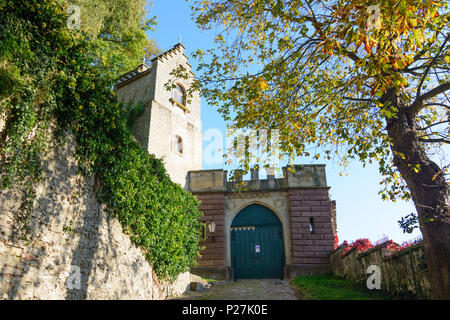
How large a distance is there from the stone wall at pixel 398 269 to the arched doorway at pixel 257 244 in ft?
16.9

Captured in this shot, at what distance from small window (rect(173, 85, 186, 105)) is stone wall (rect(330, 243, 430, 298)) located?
11680 millimetres

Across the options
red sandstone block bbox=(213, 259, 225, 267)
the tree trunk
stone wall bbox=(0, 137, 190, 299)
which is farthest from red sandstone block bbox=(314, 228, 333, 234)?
the tree trunk

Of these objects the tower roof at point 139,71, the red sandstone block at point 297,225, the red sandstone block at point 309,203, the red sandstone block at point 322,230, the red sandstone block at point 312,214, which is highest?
the tower roof at point 139,71

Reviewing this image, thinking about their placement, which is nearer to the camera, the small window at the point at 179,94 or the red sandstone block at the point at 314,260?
the red sandstone block at the point at 314,260

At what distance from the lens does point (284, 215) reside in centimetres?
1455

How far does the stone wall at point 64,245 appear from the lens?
14.0ft

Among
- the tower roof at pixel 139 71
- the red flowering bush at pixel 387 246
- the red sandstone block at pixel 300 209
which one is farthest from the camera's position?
the tower roof at pixel 139 71

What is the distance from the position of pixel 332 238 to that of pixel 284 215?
2.38m

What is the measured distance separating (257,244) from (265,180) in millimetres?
3174

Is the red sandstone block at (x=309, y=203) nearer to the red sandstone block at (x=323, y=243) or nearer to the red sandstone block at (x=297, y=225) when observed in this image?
the red sandstone block at (x=297, y=225)

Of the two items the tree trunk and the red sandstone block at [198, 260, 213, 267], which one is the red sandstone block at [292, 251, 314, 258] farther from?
the tree trunk

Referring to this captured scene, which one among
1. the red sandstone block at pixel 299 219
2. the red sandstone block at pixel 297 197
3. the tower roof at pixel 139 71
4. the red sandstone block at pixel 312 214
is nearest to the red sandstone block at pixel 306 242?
the red sandstone block at pixel 299 219

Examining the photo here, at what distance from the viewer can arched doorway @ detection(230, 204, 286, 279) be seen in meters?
14.1
